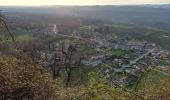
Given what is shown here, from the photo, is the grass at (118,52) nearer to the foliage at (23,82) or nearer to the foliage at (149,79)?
the foliage at (149,79)

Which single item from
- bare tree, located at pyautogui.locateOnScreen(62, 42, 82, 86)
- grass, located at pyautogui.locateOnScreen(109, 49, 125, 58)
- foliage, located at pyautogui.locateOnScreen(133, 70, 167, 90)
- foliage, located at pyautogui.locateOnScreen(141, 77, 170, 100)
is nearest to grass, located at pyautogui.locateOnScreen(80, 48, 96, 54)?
A: grass, located at pyautogui.locateOnScreen(109, 49, 125, 58)

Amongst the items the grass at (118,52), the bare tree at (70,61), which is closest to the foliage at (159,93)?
the bare tree at (70,61)

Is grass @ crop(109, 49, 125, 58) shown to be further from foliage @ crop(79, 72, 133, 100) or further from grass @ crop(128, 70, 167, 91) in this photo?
foliage @ crop(79, 72, 133, 100)

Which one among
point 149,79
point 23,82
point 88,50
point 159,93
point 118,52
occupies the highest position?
point 23,82

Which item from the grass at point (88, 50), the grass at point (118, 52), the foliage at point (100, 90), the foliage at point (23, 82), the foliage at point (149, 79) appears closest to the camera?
the foliage at point (23, 82)

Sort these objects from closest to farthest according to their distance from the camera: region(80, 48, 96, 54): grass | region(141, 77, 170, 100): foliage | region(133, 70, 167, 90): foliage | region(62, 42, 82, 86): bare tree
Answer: region(141, 77, 170, 100): foliage < region(133, 70, 167, 90): foliage < region(62, 42, 82, 86): bare tree < region(80, 48, 96, 54): grass

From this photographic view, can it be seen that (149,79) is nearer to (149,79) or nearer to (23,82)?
(149,79)

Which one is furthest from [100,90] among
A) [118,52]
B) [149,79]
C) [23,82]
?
[118,52]

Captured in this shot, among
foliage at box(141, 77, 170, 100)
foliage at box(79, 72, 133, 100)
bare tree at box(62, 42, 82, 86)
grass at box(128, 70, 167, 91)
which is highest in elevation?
foliage at box(79, 72, 133, 100)

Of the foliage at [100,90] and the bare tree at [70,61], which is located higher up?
the foliage at [100,90]

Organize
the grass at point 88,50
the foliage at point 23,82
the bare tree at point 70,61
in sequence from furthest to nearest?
the grass at point 88,50 → the bare tree at point 70,61 → the foliage at point 23,82

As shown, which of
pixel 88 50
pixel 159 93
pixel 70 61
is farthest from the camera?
pixel 88 50

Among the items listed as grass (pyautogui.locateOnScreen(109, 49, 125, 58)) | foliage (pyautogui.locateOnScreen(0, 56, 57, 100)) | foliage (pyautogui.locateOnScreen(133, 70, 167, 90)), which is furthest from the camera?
grass (pyautogui.locateOnScreen(109, 49, 125, 58))
